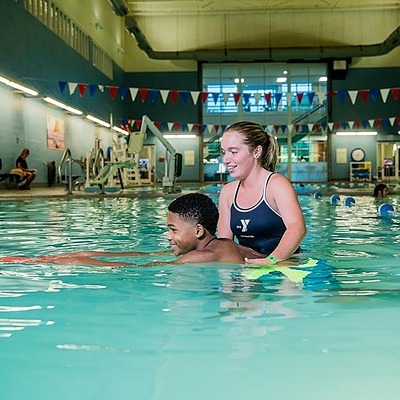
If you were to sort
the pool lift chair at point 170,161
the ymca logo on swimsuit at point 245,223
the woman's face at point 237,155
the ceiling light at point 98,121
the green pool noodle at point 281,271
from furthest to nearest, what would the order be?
the ceiling light at point 98,121 < the pool lift chair at point 170,161 < the ymca logo on swimsuit at point 245,223 < the woman's face at point 237,155 < the green pool noodle at point 281,271

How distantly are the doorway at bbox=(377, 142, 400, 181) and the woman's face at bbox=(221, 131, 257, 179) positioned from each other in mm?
27836

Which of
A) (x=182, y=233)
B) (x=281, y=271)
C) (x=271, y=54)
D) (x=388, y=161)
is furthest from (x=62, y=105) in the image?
(x=281, y=271)

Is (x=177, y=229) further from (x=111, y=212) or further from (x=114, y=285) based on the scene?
(x=111, y=212)

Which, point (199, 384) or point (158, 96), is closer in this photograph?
point (199, 384)

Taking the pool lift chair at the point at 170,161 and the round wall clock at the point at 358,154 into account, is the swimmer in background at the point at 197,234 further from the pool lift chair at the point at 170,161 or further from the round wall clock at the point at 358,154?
the round wall clock at the point at 358,154

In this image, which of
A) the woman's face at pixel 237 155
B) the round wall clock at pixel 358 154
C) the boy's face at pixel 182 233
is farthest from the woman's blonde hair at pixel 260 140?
the round wall clock at pixel 358 154

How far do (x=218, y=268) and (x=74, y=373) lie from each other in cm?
176

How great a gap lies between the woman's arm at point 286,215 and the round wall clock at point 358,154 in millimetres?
30041

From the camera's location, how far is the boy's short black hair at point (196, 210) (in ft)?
11.2

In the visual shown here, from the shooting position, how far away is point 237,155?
3.70m

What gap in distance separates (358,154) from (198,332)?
1245 inches

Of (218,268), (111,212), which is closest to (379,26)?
(111,212)

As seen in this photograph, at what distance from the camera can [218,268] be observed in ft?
A: 11.4

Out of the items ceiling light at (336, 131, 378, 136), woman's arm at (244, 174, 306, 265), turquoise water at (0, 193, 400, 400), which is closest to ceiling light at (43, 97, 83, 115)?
ceiling light at (336, 131, 378, 136)
